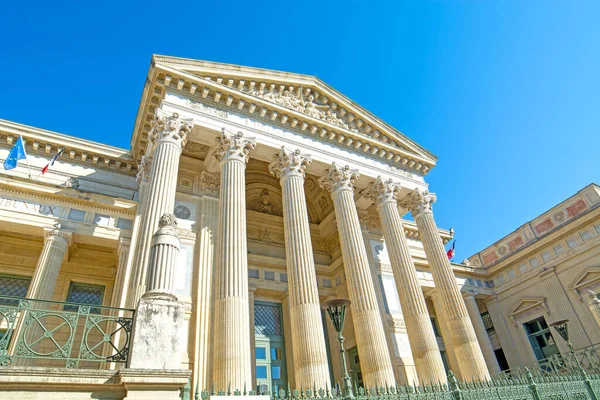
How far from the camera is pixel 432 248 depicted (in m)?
17.9

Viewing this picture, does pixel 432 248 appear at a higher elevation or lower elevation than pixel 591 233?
lower

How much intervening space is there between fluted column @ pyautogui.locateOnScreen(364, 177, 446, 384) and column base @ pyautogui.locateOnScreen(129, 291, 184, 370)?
31.8 feet

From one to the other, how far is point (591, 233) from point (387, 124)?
1373 cm

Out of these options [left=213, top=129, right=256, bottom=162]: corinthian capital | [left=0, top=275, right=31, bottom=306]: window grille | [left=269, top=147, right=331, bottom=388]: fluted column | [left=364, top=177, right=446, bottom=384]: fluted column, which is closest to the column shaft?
[left=364, top=177, right=446, bottom=384]: fluted column

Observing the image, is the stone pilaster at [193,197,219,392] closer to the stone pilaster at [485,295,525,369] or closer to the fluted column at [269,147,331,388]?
the fluted column at [269,147,331,388]

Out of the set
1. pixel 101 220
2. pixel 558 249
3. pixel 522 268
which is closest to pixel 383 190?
pixel 101 220

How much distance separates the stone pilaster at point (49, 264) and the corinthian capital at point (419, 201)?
15.2 m

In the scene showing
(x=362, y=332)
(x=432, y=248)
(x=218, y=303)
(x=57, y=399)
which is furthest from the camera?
(x=432, y=248)

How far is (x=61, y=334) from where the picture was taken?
557 inches

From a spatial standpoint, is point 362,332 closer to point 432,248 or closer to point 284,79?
point 432,248

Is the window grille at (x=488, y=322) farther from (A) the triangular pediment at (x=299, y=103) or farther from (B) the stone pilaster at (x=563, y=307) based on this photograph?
(A) the triangular pediment at (x=299, y=103)

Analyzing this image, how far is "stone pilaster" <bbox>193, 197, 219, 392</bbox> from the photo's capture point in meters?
11.7

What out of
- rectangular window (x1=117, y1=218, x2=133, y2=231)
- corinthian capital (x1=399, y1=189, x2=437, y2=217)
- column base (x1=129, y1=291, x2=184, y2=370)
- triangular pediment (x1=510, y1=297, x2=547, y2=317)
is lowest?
column base (x1=129, y1=291, x2=184, y2=370)

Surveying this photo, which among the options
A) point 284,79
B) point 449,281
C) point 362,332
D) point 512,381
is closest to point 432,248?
point 449,281
